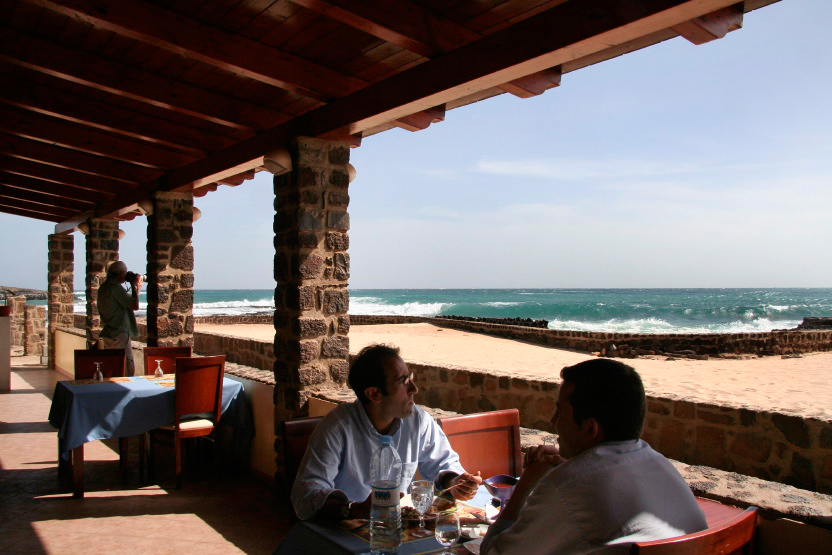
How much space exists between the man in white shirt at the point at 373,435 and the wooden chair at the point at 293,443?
260mm

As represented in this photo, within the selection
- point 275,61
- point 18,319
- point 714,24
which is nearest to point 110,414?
point 275,61

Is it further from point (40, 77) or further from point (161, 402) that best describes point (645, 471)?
point (40, 77)

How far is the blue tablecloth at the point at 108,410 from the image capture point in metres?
4.39

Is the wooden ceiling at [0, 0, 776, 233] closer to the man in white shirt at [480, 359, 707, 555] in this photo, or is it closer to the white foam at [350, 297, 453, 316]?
the man in white shirt at [480, 359, 707, 555]

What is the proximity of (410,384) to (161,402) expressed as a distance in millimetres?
3133

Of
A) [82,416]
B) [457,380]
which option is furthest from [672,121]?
[82,416]

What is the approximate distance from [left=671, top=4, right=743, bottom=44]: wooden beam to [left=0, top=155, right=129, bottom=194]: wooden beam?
626cm

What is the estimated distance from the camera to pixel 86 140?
211 inches

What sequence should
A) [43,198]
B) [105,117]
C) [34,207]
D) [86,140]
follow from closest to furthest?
1. [105,117]
2. [86,140]
3. [43,198]
4. [34,207]

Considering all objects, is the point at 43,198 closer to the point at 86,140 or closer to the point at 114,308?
the point at 114,308

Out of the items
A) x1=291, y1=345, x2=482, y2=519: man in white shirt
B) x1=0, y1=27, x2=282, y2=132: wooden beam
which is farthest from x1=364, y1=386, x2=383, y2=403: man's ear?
x1=0, y1=27, x2=282, y2=132: wooden beam

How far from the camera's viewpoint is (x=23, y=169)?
661 cm

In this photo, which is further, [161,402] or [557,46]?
[161,402]

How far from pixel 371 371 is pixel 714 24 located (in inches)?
69.1
